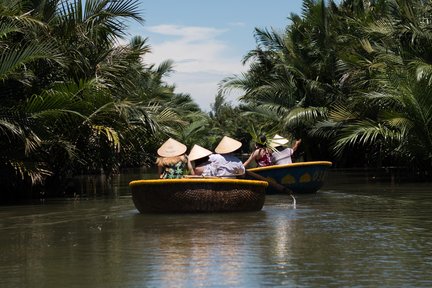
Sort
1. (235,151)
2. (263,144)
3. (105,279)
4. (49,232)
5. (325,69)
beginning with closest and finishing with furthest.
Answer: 1. (105,279)
2. (49,232)
3. (235,151)
4. (263,144)
5. (325,69)

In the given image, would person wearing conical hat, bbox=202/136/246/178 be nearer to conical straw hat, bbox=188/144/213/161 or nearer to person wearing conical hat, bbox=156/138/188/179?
conical straw hat, bbox=188/144/213/161

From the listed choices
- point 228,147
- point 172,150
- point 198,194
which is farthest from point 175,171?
point 198,194

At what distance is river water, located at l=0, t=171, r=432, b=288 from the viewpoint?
7559 millimetres

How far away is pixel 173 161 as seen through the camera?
46.9ft

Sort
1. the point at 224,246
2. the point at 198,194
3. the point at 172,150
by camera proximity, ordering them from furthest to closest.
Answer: the point at 172,150 < the point at 198,194 < the point at 224,246

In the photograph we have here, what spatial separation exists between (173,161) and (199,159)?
1.52 ft

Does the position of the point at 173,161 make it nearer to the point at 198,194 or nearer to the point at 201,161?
the point at 201,161

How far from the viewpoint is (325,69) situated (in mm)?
31641

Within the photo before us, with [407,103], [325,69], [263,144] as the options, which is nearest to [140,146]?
[263,144]

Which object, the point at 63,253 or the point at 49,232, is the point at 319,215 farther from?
the point at 63,253

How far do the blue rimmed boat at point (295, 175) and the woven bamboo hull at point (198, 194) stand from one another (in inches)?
144

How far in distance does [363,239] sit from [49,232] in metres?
4.53

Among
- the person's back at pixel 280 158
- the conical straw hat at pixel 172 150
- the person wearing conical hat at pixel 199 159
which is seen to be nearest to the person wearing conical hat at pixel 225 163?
the person wearing conical hat at pixel 199 159

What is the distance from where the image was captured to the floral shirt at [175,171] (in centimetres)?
1428
